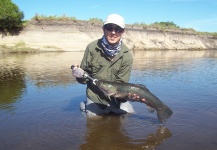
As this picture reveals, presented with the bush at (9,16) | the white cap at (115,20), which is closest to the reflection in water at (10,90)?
the white cap at (115,20)

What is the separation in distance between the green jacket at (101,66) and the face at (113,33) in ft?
1.32

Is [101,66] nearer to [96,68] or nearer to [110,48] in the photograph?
[96,68]

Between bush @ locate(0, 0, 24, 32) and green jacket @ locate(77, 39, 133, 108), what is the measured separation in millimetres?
32467

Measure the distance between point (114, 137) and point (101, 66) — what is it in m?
1.76

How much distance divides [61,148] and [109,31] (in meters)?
2.58

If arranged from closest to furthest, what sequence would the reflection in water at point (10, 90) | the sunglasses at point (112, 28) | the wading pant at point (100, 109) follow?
the sunglasses at point (112, 28)
the wading pant at point (100, 109)
the reflection in water at point (10, 90)

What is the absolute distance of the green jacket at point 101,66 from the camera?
611cm

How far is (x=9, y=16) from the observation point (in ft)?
116

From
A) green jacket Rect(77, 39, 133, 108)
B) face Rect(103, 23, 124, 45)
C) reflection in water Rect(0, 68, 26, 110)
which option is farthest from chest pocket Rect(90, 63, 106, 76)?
reflection in water Rect(0, 68, 26, 110)

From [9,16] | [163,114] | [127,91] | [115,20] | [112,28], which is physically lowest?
[163,114]

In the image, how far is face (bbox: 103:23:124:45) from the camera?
5.59 m

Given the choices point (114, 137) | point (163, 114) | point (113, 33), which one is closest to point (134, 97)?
point (163, 114)

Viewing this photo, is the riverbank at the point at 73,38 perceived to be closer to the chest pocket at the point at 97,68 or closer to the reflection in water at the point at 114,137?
the chest pocket at the point at 97,68

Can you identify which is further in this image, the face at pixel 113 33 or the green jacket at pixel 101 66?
the green jacket at pixel 101 66
